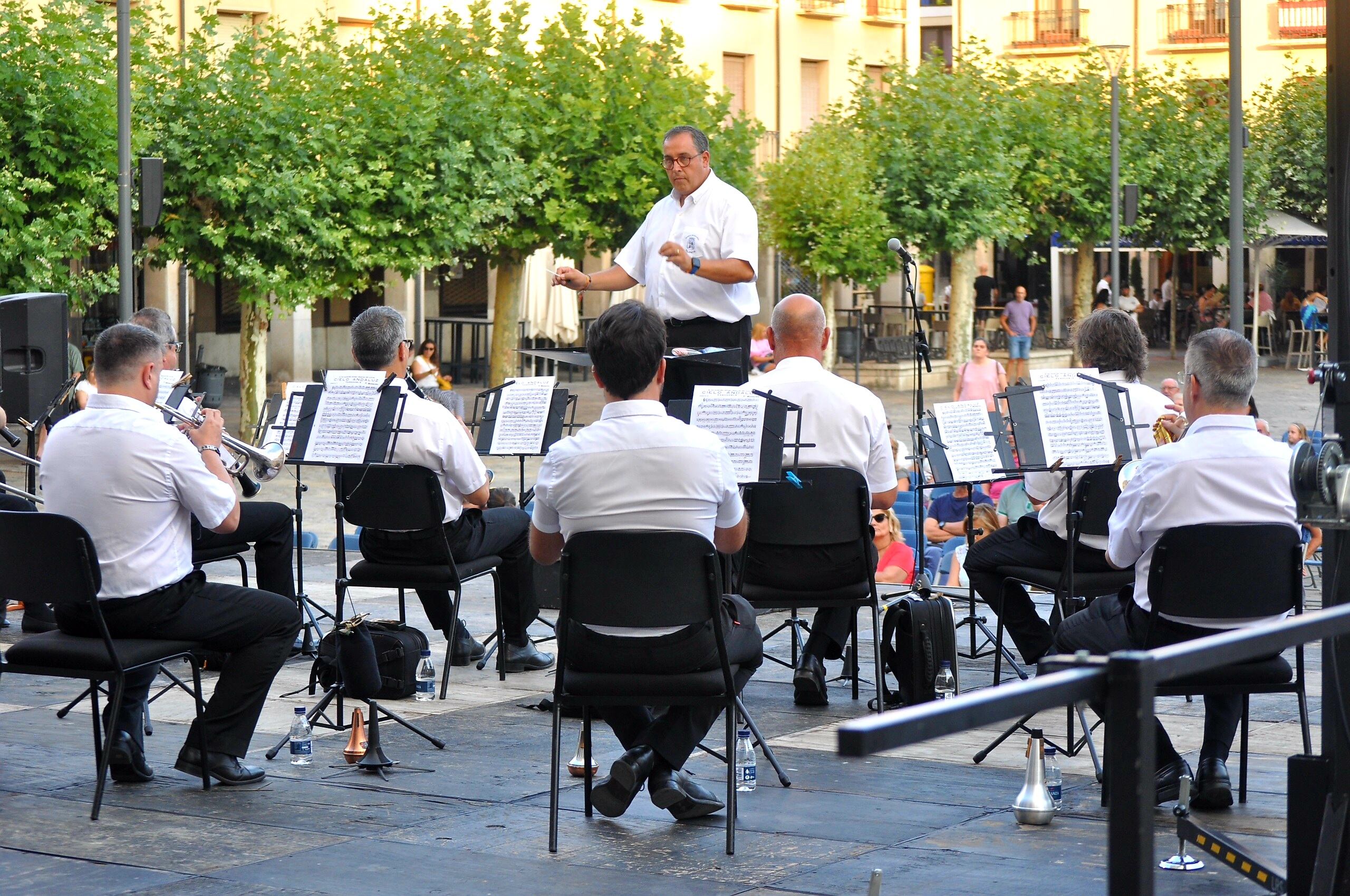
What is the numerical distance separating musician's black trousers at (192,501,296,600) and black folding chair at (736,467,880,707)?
7.03ft

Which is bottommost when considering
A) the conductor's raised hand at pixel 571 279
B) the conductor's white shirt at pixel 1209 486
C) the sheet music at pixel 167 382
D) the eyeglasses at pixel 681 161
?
the conductor's white shirt at pixel 1209 486

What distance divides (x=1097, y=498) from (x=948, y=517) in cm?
617

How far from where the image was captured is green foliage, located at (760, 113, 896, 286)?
31562 mm

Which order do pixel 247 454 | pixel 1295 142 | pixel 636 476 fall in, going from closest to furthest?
pixel 636 476 < pixel 247 454 < pixel 1295 142

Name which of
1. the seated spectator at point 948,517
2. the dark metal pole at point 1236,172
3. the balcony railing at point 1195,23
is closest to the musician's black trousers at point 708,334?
the seated spectator at point 948,517

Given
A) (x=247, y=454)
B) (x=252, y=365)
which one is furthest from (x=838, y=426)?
(x=252, y=365)

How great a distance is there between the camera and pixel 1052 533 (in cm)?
722

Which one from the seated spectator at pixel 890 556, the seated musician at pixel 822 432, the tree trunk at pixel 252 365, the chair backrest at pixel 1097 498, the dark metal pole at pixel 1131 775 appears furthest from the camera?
the tree trunk at pixel 252 365

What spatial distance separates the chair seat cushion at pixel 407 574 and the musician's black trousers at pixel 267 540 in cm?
40

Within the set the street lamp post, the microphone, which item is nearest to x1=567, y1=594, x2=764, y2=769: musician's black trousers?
the microphone

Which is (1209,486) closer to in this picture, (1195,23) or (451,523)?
(451,523)

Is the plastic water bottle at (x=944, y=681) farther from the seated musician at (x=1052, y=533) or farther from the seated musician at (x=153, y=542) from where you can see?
the seated musician at (x=153, y=542)

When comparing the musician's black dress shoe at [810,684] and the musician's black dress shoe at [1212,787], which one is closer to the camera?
the musician's black dress shoe at [1212,787]

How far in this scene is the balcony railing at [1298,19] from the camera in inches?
1785
